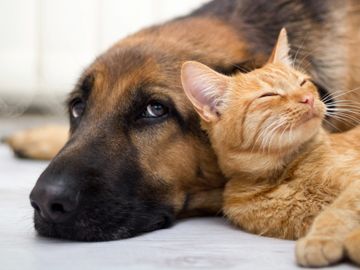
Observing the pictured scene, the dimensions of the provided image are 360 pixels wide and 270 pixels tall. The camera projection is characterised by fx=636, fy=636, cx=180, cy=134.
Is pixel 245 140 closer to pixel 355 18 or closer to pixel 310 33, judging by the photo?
pixel 310 33

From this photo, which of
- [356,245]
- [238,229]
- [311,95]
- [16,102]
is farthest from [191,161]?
[16,102]

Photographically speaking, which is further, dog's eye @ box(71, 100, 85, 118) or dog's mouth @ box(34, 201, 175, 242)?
dog's eye @ box(71, 100, 85, 118)

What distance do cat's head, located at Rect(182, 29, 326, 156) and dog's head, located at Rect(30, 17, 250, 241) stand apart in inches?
3.3

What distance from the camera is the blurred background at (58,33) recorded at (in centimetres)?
349

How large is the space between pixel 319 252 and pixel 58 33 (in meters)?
2.65

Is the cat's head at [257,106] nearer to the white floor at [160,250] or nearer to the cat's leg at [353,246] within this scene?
the white floor at [160,250]

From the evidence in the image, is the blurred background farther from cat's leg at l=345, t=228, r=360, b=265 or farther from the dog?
cat's leg at l=345, t=228, r=360, b=265

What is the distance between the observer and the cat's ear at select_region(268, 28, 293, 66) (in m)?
1.67

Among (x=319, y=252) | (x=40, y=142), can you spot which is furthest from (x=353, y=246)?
(x=40, y=142)

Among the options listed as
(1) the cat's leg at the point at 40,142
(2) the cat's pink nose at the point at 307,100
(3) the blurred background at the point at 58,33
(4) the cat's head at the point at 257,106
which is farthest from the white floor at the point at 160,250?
(3) the blurred background at the point at 58,33

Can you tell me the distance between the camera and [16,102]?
3736 millimetres

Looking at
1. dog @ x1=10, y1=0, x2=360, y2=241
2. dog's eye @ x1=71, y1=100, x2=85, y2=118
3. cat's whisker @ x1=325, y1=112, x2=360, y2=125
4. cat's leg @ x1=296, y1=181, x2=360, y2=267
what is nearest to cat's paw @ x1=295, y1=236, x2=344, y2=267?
cat's leg @ x1=296, y1=181, x2=360, y2=267

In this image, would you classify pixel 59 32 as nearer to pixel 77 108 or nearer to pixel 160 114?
pixel 77 108

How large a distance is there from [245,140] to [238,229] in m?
0.22
